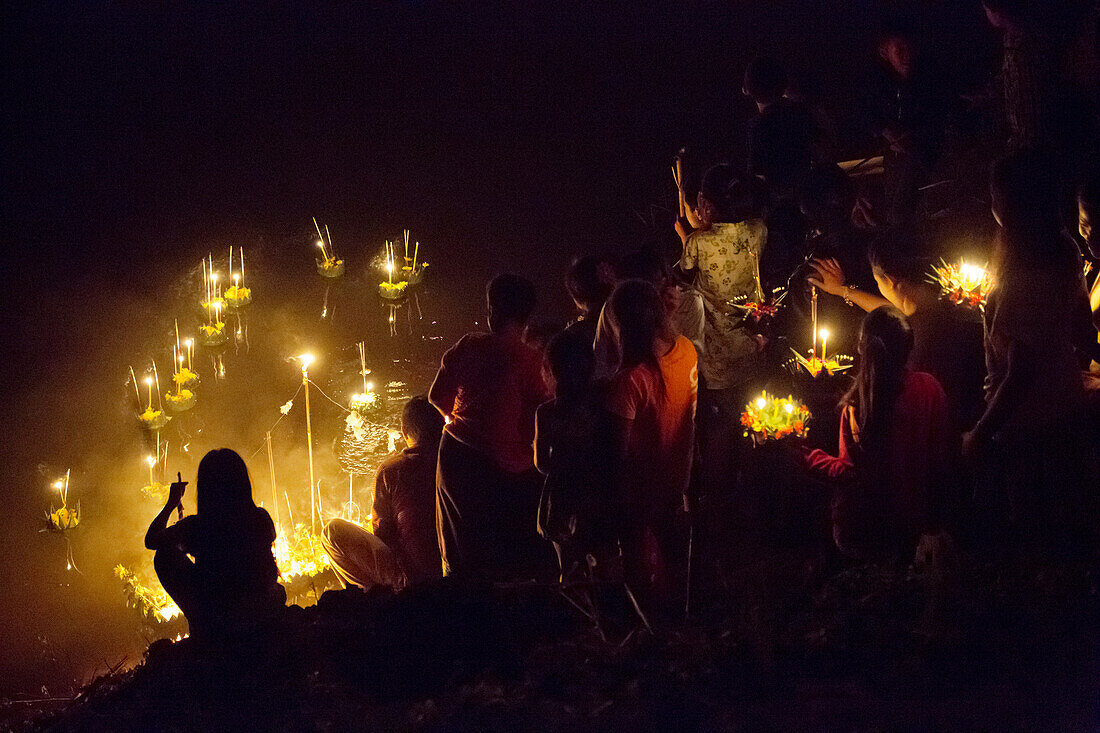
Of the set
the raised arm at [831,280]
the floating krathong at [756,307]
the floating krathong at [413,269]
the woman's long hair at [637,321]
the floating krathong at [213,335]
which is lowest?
the woman's long hair at [637,321]

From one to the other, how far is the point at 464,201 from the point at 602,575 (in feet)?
Result: 22.8

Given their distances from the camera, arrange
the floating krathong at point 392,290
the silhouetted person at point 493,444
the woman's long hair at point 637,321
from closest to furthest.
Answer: the woman's long hair at point 637,321, the silhouetted person at point 493,444, the floating krathong at point 392,290

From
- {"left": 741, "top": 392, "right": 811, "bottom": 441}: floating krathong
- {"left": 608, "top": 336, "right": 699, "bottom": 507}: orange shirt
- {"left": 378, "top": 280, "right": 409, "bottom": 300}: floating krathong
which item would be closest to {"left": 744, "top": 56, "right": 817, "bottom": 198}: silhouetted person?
{"left": 741, "top": 392, "right": 811, "bottom": 441}: floating krathong

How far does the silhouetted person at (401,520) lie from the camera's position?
5.05m

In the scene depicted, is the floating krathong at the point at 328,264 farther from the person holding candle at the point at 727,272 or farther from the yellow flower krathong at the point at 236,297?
the person holding candle at the point at 727,272

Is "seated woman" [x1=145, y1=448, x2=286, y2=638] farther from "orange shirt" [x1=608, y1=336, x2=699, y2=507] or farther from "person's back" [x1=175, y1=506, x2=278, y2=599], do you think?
"orange shirt" [x1=608, y1=336, x2=699, y2=507]

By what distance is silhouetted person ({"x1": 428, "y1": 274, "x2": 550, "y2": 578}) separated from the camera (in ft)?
15.0

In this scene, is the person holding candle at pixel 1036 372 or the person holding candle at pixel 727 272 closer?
the person holding candle at pixel 1036 372

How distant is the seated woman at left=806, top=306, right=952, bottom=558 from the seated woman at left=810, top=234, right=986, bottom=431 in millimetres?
745

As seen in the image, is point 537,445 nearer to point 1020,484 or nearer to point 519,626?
point 519,626

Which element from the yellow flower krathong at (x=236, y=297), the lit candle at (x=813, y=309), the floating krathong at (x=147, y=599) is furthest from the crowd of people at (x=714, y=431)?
the yellow flower krathong at (x=236, y=297)

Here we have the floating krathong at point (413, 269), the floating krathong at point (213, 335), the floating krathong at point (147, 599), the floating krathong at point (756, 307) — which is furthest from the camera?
the floating krathong at point (413, 269)

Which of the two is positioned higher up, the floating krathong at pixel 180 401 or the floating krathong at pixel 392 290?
the floating krathong at pixel 392 290

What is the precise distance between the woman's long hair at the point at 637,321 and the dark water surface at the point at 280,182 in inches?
164
